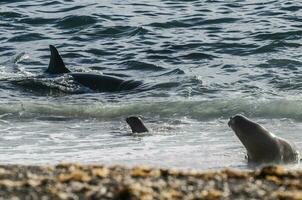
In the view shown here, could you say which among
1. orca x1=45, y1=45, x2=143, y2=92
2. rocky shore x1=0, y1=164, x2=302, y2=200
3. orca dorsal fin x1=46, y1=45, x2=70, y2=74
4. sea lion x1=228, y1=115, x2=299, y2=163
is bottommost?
orca x1=45, y1=45, x2=143, y2=92

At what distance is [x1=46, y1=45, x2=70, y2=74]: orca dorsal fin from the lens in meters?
15.4

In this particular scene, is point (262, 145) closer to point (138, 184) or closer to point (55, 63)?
point (138, 184)

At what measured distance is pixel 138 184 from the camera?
5766 mm

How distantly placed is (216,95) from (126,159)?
16.0 ft

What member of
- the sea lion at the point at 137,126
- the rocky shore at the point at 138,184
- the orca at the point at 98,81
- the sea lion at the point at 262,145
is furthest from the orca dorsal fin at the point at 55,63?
the rocky shore at the point at 138,184

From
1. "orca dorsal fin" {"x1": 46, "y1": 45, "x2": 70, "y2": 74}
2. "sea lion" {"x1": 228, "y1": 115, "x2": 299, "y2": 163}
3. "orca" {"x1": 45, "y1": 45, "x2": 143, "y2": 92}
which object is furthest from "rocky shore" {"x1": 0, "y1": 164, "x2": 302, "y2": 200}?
"orca dorsal fin" {"x1": 46, "y1": 45, "x2": 70, "y2": 74}

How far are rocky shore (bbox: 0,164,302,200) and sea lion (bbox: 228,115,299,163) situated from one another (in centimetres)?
218

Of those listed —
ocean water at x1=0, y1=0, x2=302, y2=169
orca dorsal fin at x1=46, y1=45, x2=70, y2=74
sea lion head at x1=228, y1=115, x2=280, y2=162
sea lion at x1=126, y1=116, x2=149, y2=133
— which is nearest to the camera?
sea lion head at x1=228, y1=115, x2=280, y2=162

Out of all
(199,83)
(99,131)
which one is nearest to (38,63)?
(199,83)

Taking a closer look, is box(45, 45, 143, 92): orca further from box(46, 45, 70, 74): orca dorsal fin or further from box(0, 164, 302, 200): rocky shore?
box(0, 164, 302, 200): rocky shore

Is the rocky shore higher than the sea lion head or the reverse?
higher

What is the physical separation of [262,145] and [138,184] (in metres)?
3.47

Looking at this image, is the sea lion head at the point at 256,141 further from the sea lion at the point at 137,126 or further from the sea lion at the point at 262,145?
the sea lion at the point at 137,126

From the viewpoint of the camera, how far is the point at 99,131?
37.1ft
